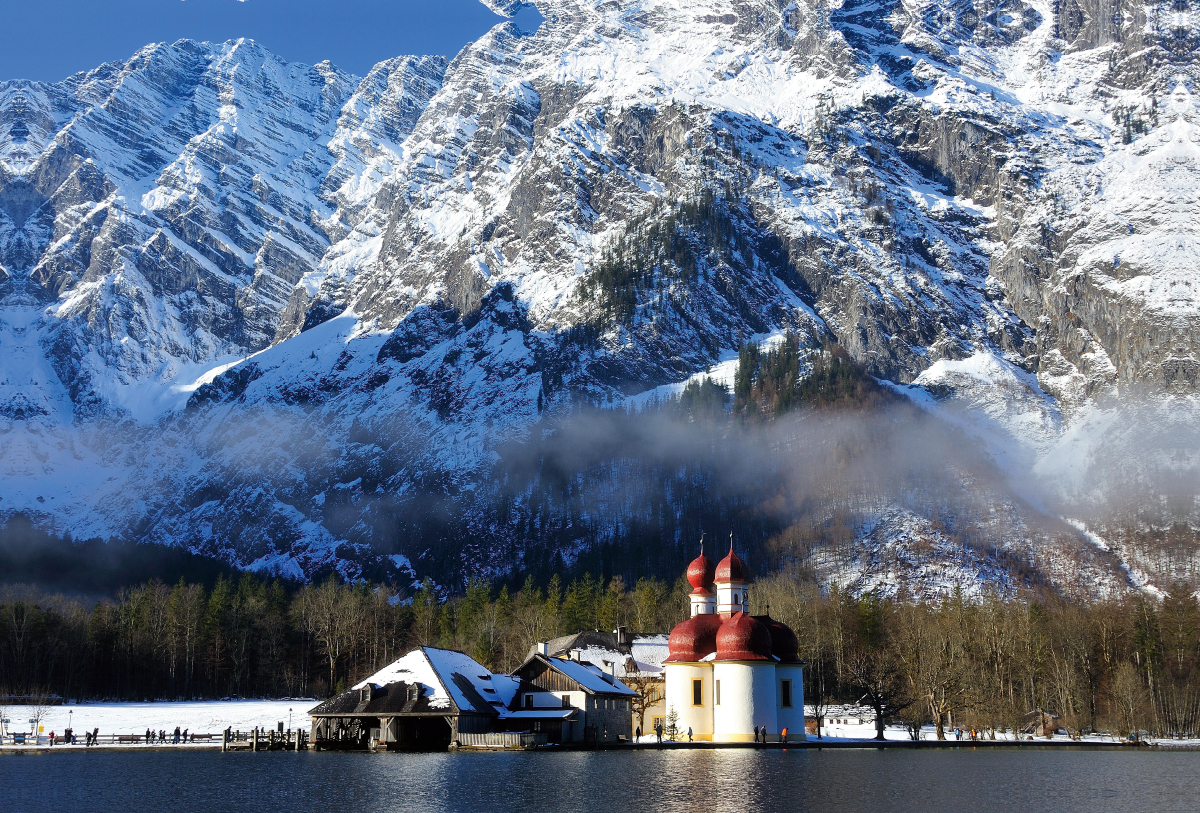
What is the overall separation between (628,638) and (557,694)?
29.4m

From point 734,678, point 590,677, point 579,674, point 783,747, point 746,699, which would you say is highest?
point 579,674

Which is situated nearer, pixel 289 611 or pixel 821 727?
pixel 821 727

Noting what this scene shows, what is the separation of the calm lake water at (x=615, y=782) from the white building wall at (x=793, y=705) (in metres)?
8.32

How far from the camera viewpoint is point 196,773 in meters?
69.6

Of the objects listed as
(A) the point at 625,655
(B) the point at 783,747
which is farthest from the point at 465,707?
(A) the point at 625,655

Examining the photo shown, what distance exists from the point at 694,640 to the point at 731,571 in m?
7.75

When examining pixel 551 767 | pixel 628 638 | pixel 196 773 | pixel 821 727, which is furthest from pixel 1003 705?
pixel 196 773

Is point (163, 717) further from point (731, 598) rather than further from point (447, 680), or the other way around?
point (731, 598)

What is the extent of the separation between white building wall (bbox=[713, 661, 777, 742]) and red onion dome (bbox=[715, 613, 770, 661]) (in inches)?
20.6

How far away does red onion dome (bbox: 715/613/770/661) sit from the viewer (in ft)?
300

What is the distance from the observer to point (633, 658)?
11888 centimetres

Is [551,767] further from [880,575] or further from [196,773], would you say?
[880,575]

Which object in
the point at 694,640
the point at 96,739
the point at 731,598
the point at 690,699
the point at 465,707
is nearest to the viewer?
the point at 465,707

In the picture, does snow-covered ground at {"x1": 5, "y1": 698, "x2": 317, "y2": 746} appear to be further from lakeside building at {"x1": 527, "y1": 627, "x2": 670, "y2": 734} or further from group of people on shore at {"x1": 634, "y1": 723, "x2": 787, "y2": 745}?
group of people on shore at {"x1": 634, "y1": 723, "x2": 787, "y2": 745}
